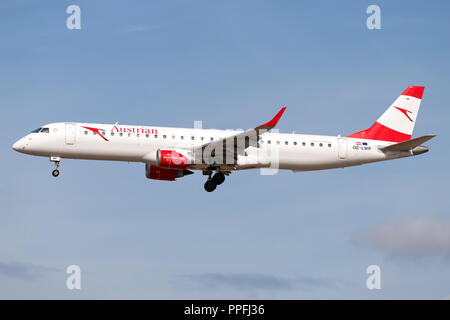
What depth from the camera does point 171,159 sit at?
51844 millimetres

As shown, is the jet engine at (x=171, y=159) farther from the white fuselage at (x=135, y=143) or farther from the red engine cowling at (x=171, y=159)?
the white fuselage at (x=135, y=143)

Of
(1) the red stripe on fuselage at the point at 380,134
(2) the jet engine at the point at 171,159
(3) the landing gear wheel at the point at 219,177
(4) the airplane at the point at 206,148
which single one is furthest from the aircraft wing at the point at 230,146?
(1) the red stripe on fuselage at the point at 380,134

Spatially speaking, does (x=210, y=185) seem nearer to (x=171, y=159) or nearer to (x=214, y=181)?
(x=214, y=181)

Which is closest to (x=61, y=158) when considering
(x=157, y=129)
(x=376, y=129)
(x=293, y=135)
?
(x=157, y=129)

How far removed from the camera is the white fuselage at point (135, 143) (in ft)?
171

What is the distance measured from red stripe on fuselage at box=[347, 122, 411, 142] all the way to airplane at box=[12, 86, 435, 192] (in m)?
0.47

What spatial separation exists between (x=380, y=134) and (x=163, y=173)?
54.0ft

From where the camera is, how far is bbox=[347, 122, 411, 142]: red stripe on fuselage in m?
58.6

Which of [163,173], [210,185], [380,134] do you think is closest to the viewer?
[210,185]

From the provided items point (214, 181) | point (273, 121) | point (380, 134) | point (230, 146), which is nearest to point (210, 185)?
point (214, 181)

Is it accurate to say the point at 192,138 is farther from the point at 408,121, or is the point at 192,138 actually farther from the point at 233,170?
the point at 408,121

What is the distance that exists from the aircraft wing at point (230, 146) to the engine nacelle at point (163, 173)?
4.30 m

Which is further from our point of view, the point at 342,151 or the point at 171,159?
the point at 342,151
